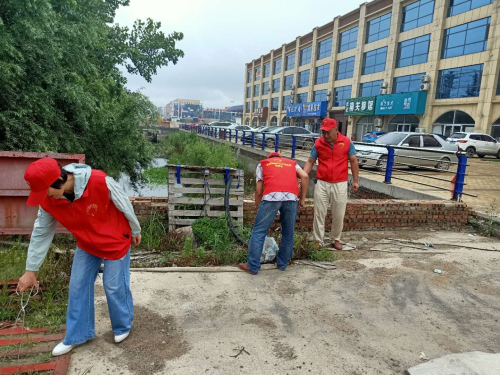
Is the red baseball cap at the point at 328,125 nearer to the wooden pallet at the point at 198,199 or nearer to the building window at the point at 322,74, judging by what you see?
the wooden pallet at the point at 198,199

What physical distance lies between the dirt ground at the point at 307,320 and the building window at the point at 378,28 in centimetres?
3102

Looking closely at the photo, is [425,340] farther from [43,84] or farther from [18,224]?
[43,84]

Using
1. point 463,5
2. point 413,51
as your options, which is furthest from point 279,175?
point 413,51

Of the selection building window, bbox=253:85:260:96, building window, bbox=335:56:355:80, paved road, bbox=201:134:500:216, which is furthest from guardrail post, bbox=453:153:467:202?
building window, bbox=253:85:260:96

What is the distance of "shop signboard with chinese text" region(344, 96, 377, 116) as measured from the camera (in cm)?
3083

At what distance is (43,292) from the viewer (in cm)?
347

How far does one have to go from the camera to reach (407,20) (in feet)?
94.4

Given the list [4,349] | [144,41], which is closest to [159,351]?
[4,349]

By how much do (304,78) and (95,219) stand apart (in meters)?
45.6

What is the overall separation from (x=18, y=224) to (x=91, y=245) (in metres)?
3.06

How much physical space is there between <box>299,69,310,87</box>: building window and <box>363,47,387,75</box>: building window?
11211mm

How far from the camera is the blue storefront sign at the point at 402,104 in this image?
1040 inches

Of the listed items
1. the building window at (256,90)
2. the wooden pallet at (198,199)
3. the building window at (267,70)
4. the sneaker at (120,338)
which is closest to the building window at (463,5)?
the wooden pallet at (198,199)

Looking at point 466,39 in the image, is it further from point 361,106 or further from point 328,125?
point 328,125
